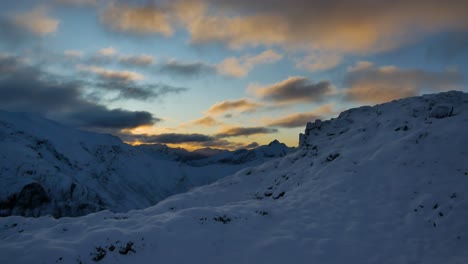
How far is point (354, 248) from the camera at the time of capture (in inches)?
479

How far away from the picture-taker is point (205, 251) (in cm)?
1195

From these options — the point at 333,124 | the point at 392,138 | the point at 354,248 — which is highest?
the point at 333,124

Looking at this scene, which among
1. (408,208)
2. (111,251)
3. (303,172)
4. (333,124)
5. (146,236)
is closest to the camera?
(111,251)

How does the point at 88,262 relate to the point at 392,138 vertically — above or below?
below

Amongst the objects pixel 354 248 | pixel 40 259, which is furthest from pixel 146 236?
pixel 354 248

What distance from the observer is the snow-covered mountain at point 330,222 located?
37.6ft

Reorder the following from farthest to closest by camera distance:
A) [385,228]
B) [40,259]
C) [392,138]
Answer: [392,138]
[385,228]
[40,259]

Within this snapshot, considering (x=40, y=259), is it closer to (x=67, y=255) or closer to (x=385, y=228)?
(x=67, y=255)

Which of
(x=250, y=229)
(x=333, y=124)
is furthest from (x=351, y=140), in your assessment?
(x=250, y=229)

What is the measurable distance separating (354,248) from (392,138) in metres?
14.7

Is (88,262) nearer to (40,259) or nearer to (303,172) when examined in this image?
(40,259)

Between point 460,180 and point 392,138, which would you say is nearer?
point 460,180

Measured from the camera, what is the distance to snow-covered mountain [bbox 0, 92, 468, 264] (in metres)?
11.5

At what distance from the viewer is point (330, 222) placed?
15.0 metres
